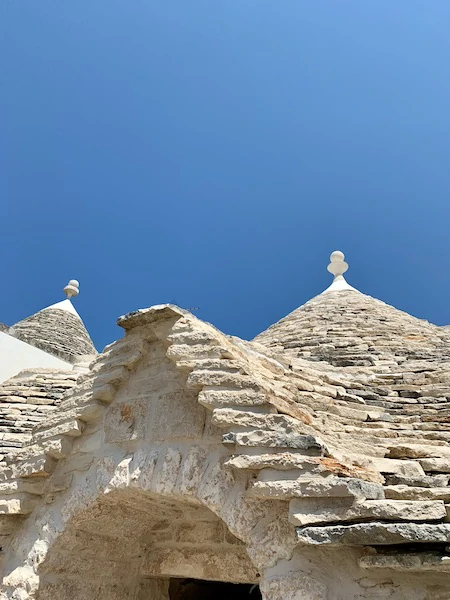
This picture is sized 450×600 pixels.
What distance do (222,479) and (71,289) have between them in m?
14.3

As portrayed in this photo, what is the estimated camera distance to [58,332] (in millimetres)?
13234

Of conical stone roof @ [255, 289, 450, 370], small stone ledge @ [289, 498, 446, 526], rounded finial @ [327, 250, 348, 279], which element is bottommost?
small stone ledge @ [289, 498, 446, 526]

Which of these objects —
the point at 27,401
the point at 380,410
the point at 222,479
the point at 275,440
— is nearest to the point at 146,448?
the point at 222,479

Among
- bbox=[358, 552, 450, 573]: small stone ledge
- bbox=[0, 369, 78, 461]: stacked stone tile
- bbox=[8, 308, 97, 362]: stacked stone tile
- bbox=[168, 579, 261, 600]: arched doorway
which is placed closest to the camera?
bbox=[358, 552, 450, 573]: small stone ledge

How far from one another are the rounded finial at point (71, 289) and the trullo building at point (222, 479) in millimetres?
11683

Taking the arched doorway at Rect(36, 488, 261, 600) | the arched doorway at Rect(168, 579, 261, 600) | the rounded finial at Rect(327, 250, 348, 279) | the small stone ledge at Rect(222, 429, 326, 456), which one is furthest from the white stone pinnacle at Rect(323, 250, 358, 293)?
the small stone ledge at Rect(222, 429, 326, 456)

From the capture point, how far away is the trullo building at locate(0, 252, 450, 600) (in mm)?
2094

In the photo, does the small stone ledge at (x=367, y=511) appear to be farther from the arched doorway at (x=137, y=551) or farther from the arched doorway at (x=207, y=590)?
the arched doorway at (x=207, y=590)

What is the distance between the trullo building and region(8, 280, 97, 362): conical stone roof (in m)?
8.00

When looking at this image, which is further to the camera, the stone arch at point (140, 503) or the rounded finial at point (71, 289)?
the rounded finial at point (71, 289)

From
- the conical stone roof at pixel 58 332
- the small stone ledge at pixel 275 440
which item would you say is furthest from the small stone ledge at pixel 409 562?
the conical stone roof at pixel 58 332

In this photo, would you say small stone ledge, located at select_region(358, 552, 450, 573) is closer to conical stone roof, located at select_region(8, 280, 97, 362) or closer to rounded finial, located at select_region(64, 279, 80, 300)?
conical stone roof, located at select_region(8, 280, 97, 362)

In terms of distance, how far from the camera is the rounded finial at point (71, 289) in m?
15.9

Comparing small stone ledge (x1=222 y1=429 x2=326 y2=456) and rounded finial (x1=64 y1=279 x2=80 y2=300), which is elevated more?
rounded finial (x1=64 y1=279 x2=80 y2=300)
